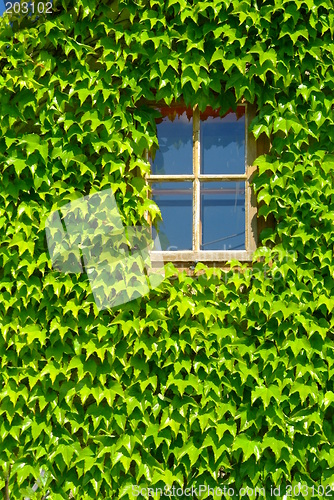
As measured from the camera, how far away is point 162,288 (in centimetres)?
384

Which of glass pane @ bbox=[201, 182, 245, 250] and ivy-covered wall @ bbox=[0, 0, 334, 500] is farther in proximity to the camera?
glass pane @ bbox=[201, 182, 245, 250]

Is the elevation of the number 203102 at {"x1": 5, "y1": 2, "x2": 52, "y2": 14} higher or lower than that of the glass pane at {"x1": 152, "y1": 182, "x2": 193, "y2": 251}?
higher

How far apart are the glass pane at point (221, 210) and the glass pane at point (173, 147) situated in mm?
194

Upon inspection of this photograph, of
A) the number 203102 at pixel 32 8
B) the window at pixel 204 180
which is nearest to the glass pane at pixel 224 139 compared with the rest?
the window at pixel 204 180

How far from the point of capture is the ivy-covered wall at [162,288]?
12.4 ft

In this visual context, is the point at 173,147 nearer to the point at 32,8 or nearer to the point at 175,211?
the point at 175,211

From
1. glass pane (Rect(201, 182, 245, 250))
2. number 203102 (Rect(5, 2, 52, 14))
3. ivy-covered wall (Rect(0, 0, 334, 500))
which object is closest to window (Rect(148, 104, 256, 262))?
glass pane (Rect(201, 182, 245, 250))

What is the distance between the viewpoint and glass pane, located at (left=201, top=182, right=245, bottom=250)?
406cm

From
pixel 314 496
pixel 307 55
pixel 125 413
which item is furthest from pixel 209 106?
pixel 314 496

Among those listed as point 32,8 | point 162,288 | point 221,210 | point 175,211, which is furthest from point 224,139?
point 32,8

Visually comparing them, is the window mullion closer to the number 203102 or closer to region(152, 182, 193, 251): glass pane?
region(152, 182, 193, 251): glass pane

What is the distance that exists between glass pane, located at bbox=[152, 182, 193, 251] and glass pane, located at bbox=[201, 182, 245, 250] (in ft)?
0.29

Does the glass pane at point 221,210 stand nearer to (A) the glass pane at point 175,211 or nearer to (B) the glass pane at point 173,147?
(A) the glass pane at point 175,211

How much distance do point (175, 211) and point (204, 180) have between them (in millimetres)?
266
